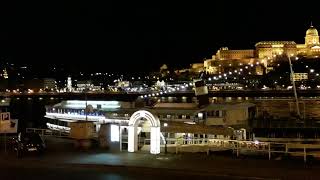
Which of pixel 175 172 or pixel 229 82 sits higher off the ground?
pixel 229 82

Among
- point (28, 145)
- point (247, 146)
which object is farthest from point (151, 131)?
point (247, 146)

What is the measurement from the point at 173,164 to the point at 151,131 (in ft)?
8.56

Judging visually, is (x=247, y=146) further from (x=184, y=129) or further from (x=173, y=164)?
(x=173, y=164)

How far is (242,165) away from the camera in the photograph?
1677cm

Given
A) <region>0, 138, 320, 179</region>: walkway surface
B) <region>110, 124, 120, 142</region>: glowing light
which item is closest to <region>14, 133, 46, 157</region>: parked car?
<region>0, 138, 320, 179</region>: walkway surface

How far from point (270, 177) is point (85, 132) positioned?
9.92 m

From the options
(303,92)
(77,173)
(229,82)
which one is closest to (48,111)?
(77,173)

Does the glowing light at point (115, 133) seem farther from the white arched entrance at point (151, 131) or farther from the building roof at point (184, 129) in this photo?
the white arched entrance at point (151, 131)

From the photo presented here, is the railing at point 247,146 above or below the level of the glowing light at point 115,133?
below

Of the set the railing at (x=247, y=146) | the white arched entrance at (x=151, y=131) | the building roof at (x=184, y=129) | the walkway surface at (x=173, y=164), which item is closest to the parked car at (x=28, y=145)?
the walkway surface at (x=173, y=164)

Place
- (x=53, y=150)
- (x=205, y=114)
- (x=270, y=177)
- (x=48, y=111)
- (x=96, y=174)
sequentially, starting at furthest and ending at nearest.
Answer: (x=48, y=111)
(x=205, y=114)
(x=53, y=150)
(x=96, y=174)
(x=270, y=177)

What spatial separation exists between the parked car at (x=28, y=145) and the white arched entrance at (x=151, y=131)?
3.79 meters

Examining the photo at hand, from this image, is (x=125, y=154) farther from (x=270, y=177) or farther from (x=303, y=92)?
(x=303, y=92)

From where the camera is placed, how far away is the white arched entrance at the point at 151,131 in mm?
19484
